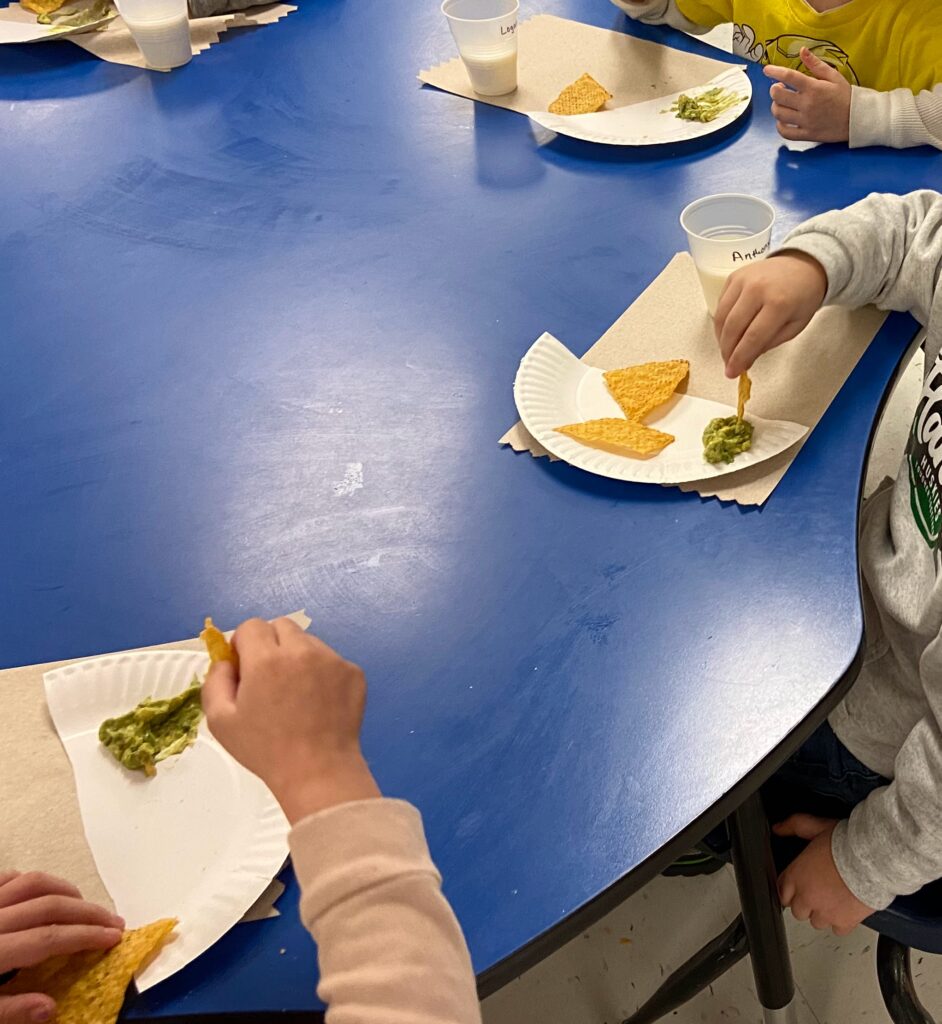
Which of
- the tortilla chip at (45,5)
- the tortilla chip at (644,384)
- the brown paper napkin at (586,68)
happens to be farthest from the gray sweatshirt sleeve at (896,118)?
the tortilla chip at (45,5)

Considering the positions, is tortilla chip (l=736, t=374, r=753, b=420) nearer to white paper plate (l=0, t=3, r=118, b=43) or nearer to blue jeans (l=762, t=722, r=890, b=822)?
blue jeans (l=762, t=722, r=890, b=822)

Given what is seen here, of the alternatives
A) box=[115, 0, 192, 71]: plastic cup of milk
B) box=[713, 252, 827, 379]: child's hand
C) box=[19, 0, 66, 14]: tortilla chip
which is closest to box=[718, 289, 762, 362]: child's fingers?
box=[713, 252, 827, 379]: child's hand

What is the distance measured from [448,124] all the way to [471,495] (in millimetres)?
710

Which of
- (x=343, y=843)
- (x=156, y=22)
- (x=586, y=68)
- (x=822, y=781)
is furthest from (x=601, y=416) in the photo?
(x=156, y=22)

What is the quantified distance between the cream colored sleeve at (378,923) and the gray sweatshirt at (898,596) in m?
0.44

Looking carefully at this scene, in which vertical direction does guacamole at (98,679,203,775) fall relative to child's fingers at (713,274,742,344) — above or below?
below

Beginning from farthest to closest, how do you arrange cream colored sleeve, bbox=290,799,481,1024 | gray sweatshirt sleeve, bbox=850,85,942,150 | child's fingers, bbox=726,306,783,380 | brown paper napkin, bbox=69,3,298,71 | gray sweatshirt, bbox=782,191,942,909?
brown paper napkin, bbox=69,3,298,71 → gray sweatshirt sleeve, bbox=850,85,942,150 → child's fingers, bbox=726,306,783,380 → gray sweatshirt, bbox=782,191,942,909 → cream colored sleeve, bbox=290,799,481,1024

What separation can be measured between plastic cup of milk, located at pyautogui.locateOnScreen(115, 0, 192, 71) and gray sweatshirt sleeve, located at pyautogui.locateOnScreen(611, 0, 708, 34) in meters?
0.64

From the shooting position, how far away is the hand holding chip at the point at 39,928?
2.22 ft

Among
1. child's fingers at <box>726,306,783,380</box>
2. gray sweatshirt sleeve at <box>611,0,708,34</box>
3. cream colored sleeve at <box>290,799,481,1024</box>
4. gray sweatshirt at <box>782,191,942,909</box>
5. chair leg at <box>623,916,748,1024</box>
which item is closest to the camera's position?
cream colored sleeve at <box>290,799,481,1024</box>

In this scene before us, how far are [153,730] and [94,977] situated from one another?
194 millimetres

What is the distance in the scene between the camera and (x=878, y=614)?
3.36 ft

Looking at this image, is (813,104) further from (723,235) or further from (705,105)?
(723,235)

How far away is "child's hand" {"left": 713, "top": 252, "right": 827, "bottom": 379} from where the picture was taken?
1014 millimetres
